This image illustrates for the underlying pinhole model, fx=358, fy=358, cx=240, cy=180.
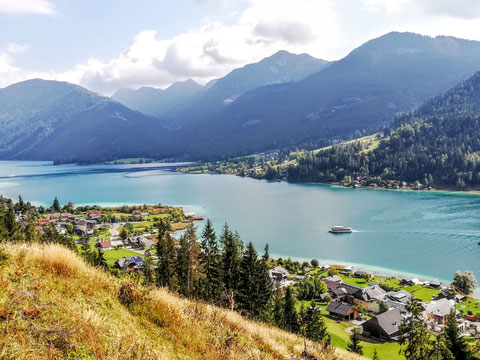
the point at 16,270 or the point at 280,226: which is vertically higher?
the point at 16,270

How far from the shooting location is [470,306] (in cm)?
Answer: 4731

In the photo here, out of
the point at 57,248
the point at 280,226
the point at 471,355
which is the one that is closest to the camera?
the point at 57,248

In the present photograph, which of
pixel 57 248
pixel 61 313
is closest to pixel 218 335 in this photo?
pixel 61 313

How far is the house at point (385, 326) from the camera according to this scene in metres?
40.3

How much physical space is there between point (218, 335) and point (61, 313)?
3.75 metres

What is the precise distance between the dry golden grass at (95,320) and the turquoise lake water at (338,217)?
198 ft

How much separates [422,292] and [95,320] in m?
55.5

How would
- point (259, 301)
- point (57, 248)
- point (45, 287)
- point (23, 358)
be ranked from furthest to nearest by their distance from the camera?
point (259, 301) < point (57, 248) < point (45, 287) < point (23, 358)

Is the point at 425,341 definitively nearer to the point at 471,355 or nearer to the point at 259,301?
the point at 471,355

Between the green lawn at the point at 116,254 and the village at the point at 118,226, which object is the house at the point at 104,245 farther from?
the green lawn at the point at 116,254

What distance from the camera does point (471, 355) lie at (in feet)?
82.7

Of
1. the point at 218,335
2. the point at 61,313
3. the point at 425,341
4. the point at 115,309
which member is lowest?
the point at 425,341

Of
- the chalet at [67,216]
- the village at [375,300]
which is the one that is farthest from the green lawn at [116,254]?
the chalet at [67,216]

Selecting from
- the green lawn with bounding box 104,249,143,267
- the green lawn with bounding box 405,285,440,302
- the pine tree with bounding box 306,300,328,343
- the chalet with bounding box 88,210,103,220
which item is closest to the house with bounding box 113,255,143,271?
the green lawn with bounding box 104,249,143,267
